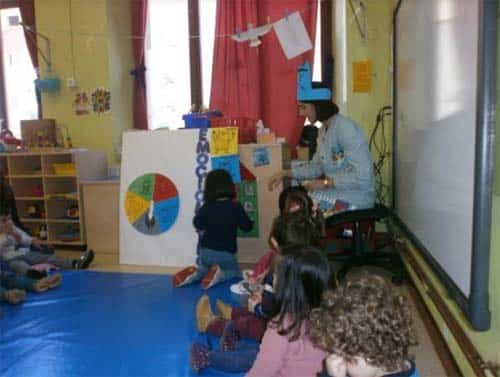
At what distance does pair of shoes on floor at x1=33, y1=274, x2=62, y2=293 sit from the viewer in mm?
2592

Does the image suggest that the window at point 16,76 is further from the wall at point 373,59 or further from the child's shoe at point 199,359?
the child's shoe at point 199,359

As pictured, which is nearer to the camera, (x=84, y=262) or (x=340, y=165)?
(x=340, y=165)

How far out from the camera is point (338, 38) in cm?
344

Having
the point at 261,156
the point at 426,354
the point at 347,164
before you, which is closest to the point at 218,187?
the point at 261,156

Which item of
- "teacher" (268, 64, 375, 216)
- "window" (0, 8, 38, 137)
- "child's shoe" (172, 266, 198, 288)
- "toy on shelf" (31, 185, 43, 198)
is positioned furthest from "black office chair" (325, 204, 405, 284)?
"window" (0, 8, 38, 137)

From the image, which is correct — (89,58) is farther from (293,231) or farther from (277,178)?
(293,231)

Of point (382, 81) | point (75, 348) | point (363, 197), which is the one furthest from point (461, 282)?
point (382, 81)

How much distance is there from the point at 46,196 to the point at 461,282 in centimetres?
324

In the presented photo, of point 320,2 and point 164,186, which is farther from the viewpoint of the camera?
point 320,2

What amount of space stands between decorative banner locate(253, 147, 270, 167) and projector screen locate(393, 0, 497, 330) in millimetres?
1064

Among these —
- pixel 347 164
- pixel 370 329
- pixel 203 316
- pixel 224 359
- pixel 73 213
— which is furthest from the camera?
pixel 73 213

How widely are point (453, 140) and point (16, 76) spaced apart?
4306 mm

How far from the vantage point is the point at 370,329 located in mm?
860

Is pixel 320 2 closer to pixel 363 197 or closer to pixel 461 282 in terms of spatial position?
pixel 363 197
